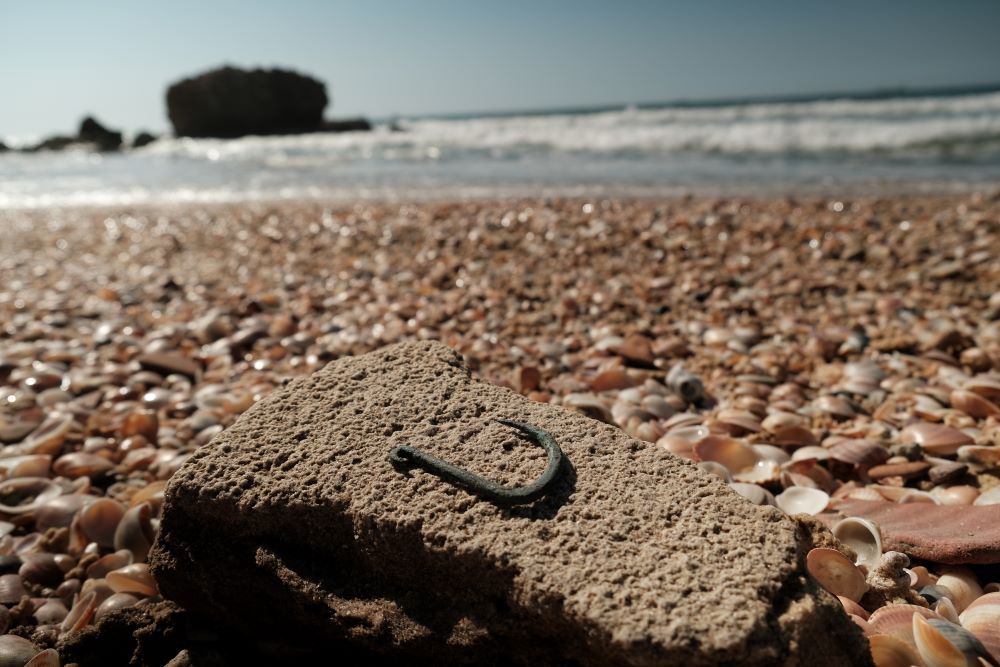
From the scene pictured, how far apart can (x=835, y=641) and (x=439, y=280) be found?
376 cm

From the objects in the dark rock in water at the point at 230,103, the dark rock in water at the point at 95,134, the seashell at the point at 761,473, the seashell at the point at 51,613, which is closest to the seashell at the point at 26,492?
the seashell at the point at 51,613

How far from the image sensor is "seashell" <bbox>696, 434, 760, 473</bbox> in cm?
221

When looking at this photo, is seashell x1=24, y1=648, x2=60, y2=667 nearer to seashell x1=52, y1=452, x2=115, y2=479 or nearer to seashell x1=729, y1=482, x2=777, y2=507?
seashell x1=52, y1=452, x2=115, y2=479

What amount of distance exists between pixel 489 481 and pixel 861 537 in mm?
940

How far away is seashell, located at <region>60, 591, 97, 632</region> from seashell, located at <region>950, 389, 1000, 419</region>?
108 inches

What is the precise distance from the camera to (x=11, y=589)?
1.88 m

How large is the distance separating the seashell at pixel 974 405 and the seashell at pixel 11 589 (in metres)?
2.94

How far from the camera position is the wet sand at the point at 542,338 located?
7.18 ft

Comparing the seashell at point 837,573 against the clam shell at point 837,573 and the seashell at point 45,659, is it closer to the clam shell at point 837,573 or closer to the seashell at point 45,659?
the clam shell at point 837,573

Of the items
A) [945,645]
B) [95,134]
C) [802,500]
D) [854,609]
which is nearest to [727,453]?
[802,500]

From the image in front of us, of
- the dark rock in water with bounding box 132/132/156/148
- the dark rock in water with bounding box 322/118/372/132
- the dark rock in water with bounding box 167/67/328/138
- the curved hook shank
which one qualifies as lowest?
the dark rock in water with bounding box 132/132/156/148

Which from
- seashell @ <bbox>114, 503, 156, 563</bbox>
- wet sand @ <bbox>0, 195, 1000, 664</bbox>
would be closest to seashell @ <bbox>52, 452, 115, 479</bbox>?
wet sand @ <bbox>0, 195, 1000, 664</bbox>

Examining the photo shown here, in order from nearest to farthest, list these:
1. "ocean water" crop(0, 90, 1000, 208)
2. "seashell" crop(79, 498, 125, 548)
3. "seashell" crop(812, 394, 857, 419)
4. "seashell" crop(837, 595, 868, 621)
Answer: "seashell" crop(837, 595, 868, 621) → "seashell" crop(79, 498, 125, 548) → "seashell" crop(812, 394, 857, 419) → "ocean water" crop(0, 90, 1000, 208)

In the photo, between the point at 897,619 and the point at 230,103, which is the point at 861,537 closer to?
the point at 897,619
